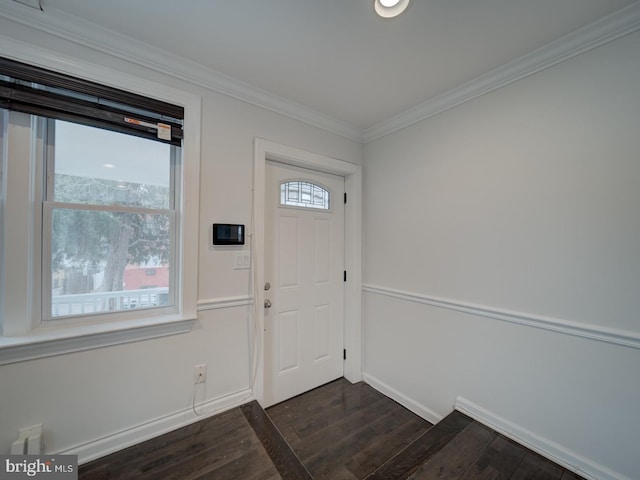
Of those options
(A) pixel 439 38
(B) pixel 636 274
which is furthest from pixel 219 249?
(B) pixel 636 274

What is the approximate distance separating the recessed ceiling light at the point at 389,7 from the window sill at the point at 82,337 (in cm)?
206

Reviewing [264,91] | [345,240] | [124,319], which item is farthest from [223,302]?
[264,91]

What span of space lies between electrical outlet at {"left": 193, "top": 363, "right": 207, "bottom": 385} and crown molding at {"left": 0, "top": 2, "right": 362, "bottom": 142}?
197cm

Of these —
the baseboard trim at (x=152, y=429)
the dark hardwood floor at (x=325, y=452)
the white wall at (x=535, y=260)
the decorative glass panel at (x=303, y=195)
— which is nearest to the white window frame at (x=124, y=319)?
the baseboard trim at (x=152, y=429)

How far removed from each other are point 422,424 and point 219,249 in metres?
2.09

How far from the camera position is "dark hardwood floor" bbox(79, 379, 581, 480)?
4.37 ft

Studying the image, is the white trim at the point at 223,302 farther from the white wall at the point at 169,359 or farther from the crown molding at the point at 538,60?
the crown molding at the point at 538,60

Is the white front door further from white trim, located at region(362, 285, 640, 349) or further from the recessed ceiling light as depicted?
the recessed ceiling light

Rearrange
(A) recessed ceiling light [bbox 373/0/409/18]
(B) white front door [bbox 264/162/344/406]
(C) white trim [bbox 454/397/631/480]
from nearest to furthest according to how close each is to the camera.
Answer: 1. (A) recessed ceiling light [bbox 373/0/409/18]
2. (C) white trim [bbox 454/397/631/480]
3. (B) white front door [bbox 264/162/344/406]

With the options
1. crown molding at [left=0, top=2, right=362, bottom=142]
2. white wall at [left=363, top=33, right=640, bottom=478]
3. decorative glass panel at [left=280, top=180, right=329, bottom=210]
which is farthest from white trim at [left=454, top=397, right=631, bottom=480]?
crown molding at [left=0, top=2, right=362, bottom=142]

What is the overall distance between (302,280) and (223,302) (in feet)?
2.49

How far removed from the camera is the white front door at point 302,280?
2156 millimetres

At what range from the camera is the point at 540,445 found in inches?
57.1

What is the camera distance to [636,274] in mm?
1203
